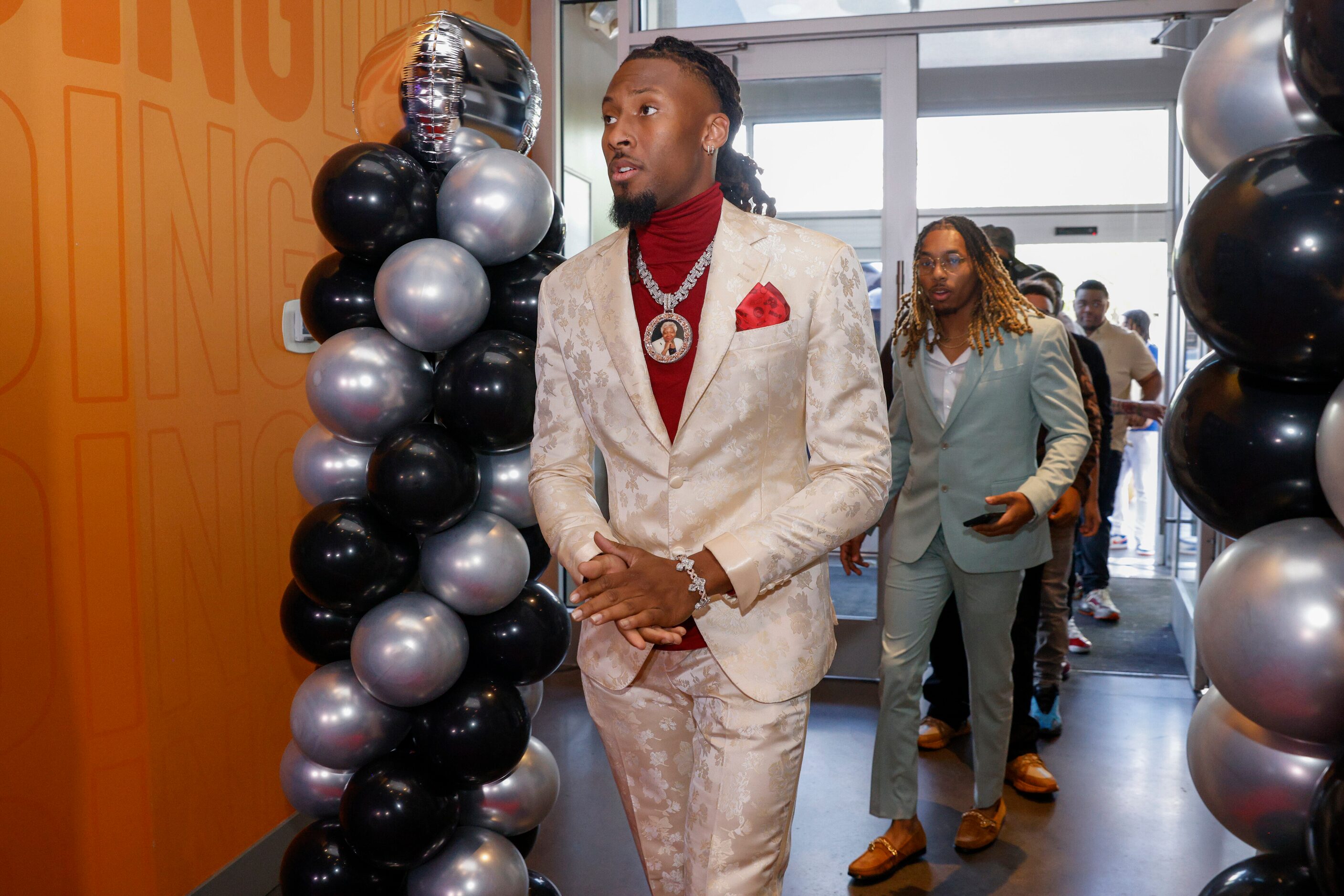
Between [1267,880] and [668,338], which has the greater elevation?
[668,338]

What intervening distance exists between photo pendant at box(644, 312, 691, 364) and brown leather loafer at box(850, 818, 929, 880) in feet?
5.95

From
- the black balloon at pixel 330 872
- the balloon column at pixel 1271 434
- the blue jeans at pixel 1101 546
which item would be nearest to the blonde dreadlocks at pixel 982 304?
the balloon column at pixel 1271 434

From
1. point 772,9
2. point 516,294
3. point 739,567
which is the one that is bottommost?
point 739,567

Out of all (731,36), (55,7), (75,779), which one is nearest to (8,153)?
(55,7)

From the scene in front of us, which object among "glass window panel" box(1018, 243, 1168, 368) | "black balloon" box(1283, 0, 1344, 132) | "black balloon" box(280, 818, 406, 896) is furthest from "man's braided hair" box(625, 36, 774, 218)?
"glass window panel" box(1018, 243, 1168, 368)

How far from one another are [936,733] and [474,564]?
2368 mm

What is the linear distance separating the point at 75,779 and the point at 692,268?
67.8 inches

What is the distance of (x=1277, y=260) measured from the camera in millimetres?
1188

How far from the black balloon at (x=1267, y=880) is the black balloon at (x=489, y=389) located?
1418 millimetres

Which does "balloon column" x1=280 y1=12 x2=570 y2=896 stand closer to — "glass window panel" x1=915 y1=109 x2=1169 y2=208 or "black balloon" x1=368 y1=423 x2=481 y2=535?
"black balloon" x1=368 y1=423 x2=481 y2=535

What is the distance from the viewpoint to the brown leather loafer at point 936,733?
3832mm

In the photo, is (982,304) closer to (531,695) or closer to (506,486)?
(506,486)

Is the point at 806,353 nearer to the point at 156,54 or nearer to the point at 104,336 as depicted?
the point at 104,336

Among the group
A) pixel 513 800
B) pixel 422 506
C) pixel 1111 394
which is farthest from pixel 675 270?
pixel 1111 394
